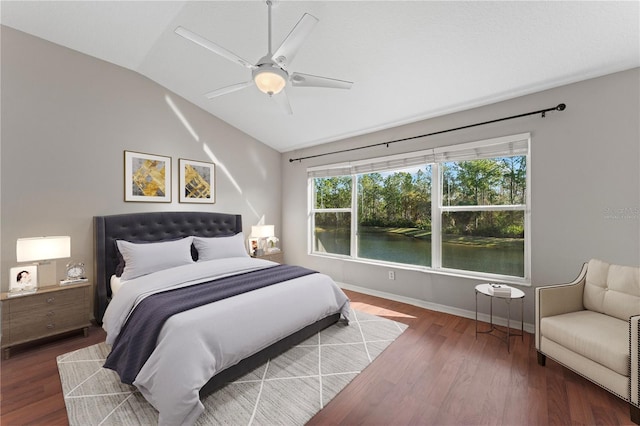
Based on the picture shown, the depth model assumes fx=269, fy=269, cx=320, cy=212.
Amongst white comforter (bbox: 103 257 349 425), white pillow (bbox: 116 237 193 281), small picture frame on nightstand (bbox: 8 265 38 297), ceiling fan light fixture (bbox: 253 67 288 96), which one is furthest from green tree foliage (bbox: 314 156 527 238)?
small picture frame on nightstand (bbox: 8 265 38 297)

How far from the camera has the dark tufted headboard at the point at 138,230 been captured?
3.18 m

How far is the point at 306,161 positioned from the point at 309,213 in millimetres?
1000

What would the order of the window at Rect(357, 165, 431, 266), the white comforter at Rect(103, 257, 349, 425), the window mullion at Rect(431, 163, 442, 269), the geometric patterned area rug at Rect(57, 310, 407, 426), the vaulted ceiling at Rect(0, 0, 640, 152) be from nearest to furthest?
the white comforter at Rect(103, 257, 349, 425), the geometric patterned area rug at Rect(57, 310, 407, 426), the vaulted ceiling at Rect(0, 0, 640, 152), the window mullion at Rect(431, 163, 442, 269), the window at Rect(357, 165, 431, 266)

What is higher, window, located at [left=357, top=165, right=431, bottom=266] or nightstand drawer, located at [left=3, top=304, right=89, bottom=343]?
window, located at [left=357, top=165, right=431, bottom=266]

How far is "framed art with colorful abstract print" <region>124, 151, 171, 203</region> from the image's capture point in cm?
355

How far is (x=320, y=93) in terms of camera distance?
3.45 m

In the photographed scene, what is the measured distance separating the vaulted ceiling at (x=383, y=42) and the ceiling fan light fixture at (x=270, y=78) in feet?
1.99

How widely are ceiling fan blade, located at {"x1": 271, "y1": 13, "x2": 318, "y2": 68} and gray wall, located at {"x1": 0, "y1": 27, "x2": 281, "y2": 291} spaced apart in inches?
103

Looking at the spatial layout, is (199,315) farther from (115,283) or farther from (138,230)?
(138,230)

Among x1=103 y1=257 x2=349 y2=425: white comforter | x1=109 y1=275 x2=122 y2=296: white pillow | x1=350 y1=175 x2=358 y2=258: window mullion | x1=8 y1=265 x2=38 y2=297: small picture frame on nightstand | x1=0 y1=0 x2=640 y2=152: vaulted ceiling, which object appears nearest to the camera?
x1=103 y1=257 x2=349 y2=425: white comforter

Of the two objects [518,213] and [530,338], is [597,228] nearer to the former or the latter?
[518,213]

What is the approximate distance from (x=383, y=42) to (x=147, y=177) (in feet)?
11.2

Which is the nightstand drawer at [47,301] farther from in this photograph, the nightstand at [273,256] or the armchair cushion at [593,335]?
the armchair cushion at [593,335]

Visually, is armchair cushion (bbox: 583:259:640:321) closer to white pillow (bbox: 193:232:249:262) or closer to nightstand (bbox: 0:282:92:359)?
white pillow (bbox: 193:232:249:262)
